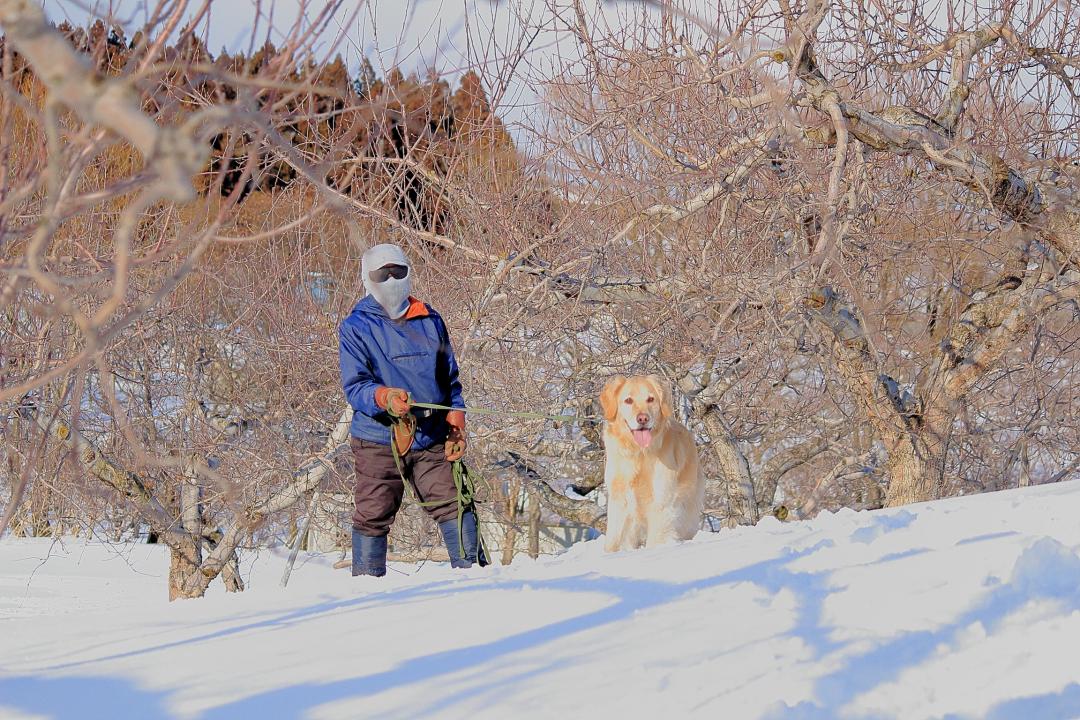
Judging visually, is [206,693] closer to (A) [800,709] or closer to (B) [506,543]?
(A) [800,709]

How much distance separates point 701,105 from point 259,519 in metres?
5.94

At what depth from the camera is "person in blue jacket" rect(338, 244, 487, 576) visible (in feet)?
16.2

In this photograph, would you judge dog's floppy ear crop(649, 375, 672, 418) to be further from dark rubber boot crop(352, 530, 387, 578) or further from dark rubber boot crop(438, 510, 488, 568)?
dark rubber boot crop(352, 530, 387, 578)

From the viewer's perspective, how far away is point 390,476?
501 centimetres

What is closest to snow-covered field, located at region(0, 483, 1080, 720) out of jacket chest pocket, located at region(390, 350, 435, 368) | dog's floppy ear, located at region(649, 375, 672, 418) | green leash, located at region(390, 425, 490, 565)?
green leash, located at region(390, 425, 490, 565)

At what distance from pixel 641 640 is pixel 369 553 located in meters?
2.38

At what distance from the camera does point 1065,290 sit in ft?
24.3

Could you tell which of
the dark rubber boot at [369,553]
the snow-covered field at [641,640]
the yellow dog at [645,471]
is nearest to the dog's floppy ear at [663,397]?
the yellow dog at [645,471]

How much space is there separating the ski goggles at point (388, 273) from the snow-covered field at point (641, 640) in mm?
1411

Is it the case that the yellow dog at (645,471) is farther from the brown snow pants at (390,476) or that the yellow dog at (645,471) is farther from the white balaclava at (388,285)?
the white balaclava at (388,285)

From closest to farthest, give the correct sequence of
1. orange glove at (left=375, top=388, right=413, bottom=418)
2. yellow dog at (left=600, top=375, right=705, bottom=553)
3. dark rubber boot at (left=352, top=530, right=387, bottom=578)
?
1. orange glove at (left=375, top=388, right=413, bottom=418)
2. dark rubber boot at (left=352, top=530, right=387, bottom=578)
3. yellow dog at (left=600, top=375, right=705, bottom=553)

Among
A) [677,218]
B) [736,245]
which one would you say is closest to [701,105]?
[677,218]

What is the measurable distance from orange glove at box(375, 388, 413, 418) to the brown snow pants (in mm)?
343

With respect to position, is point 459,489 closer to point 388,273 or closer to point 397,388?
point 397,388
